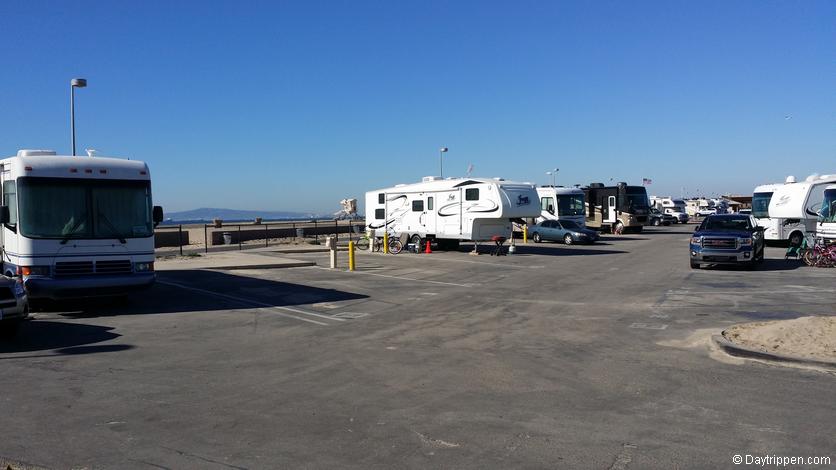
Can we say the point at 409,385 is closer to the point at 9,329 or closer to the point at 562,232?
the point at 9,329

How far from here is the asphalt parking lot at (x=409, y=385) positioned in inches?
222

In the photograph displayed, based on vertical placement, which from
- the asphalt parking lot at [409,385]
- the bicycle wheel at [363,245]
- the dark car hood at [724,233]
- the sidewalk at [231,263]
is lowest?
the asphalt parking lot at [409,385]

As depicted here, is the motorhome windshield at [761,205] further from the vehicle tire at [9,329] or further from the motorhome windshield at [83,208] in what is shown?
the vehicle tire at [9,329]

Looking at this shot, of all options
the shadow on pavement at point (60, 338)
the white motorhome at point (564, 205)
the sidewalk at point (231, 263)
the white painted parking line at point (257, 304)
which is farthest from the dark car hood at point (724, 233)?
the shadow on pavement at point (60, 338)

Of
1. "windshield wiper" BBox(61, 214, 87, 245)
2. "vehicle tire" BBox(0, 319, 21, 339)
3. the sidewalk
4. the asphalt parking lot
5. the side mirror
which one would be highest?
the side mirror

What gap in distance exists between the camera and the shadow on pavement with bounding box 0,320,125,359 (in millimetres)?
10094

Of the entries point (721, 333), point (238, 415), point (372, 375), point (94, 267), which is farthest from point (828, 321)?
point (94, 267)

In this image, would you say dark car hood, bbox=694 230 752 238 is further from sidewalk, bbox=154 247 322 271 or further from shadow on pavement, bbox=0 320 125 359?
shadow on pavement, bbox=0 320 125 359

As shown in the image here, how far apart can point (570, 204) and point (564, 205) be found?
0.44 meters

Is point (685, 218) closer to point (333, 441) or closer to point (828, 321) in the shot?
point (828, 321)

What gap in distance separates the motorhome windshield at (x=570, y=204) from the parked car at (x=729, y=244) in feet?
52.9

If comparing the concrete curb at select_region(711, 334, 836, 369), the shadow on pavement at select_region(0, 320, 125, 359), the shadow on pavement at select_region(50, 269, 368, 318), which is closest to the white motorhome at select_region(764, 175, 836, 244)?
the shadow on pavement at select_region(50, 269, 368, 318)

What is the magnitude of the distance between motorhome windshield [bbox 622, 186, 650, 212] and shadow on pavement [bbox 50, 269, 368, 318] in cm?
3223

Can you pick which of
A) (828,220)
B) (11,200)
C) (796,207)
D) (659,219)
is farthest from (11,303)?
(659,219)
